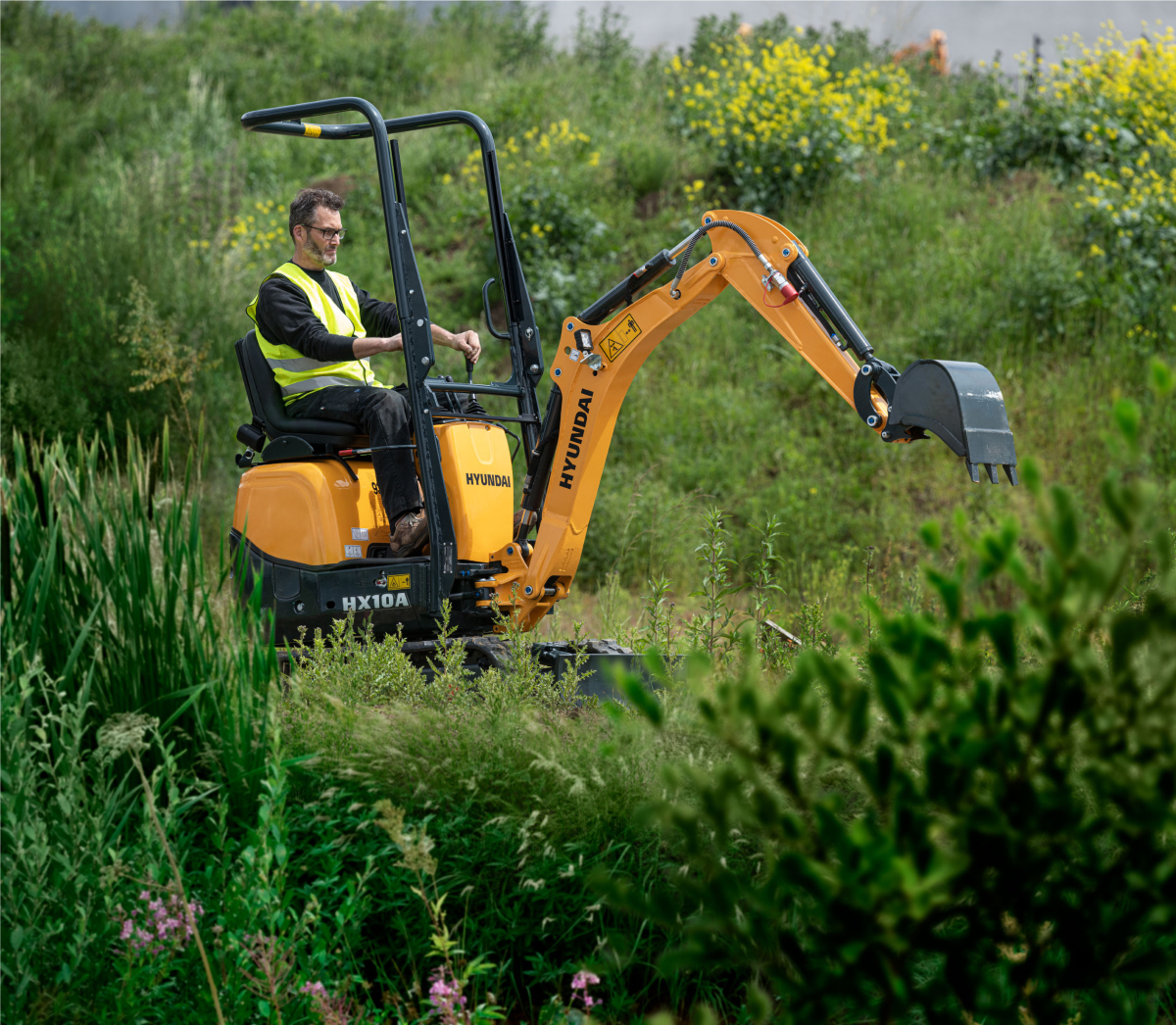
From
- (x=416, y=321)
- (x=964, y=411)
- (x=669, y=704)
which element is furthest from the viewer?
(x=416, y=321)

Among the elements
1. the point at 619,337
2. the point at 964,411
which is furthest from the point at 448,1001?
the point at 619,337

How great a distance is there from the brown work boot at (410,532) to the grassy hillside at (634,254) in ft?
4.46

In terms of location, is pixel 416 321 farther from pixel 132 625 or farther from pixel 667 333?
pixel 132 625

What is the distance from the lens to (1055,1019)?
42.1 inches

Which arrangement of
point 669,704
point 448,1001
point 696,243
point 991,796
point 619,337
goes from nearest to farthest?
point 991,796
point 448,1001
point 669,704
point 696,243
point 619,337

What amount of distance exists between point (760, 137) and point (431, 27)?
27.0ft

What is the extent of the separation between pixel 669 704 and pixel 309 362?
9.36ft

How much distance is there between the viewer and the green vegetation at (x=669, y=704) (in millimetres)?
1042

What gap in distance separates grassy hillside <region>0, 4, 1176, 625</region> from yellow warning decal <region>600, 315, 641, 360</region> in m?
1.80

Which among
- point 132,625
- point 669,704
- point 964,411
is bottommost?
point 669,704

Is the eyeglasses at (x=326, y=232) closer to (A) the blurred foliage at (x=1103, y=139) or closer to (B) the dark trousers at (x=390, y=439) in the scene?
(B) the dark trousers at (x=390, y=439)

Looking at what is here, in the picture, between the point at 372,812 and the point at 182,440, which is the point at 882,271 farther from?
the point at 372,812

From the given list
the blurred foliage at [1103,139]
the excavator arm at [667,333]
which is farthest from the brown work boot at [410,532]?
the blurred foliage at [1103,139]

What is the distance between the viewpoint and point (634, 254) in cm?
1159
